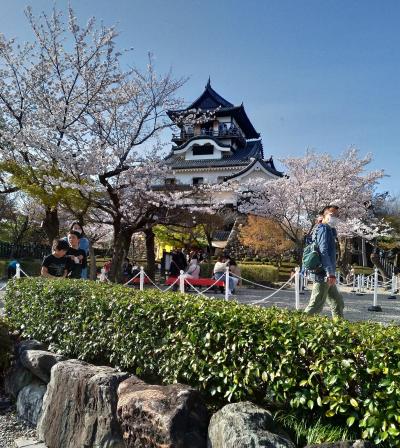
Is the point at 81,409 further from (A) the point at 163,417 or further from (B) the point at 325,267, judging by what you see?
(B) the point at 325,267

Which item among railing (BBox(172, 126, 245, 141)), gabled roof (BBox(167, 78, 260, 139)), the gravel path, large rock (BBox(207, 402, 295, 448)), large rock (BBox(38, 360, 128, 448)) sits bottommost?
the gravel path

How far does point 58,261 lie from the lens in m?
6.50

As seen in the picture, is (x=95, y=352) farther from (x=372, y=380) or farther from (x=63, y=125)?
(x=63, y=125)

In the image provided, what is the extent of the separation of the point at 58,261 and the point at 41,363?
8.60 feet

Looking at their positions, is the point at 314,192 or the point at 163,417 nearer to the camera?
the point at 163,417

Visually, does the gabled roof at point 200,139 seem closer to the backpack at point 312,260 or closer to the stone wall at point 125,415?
the backpack at point 312,260

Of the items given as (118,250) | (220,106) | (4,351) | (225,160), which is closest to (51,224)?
(118,250)

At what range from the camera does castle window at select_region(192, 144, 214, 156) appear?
40125 mm

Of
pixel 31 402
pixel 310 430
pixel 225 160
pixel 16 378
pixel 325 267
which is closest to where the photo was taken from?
pixel 310 430

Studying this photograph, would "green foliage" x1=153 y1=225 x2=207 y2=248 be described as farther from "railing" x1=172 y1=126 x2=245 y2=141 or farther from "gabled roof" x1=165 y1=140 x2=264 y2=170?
"railing" x1=172 y1=126 x2=245 y2=141

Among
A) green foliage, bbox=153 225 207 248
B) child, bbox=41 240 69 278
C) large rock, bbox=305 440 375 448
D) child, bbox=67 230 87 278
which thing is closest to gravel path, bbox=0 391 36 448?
child, bbox=41 240 69 278

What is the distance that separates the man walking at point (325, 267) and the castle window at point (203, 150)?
3511 cm

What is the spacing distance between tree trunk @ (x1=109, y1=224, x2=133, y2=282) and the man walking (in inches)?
325

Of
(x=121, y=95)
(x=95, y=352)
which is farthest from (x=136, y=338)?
(x=121, y=95)
